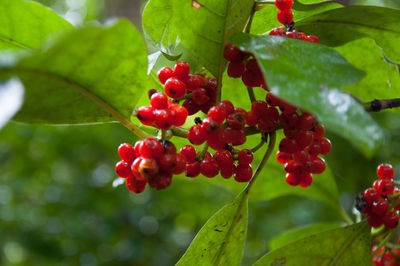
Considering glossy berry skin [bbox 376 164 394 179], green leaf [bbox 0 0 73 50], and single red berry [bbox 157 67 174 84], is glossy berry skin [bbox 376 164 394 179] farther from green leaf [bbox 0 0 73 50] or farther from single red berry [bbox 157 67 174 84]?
green leaf [bbox 0 0 73 50]

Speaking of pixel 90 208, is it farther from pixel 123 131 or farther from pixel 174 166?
pixel 174 166

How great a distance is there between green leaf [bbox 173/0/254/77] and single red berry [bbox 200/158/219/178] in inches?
8.2

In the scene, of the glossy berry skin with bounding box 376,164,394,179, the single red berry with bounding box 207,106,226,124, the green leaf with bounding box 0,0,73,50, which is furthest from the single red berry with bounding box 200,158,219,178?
the glossy berry skin with bounding box 376,164,394,179

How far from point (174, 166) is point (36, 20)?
1.64ft

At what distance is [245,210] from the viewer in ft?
3.49

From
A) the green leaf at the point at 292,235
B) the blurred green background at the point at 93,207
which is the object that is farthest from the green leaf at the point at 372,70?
the blurred green background at the point at 93,207

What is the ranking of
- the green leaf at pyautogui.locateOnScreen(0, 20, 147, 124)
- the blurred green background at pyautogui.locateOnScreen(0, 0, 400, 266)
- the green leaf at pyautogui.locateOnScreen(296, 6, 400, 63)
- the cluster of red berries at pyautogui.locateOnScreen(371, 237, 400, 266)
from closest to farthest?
the green leaf at pyautogui.locateOnScreen(0, 20, 147, 124), the green leaf at pyautogui.locateOnScreen(296, 6, 400, 63), the cluster of red berries at pyautogui.locateOnScreen(371, 237, 400, 266), the blurred green background at pyautogui.locateOnScreen(0, 0, 400, 266)

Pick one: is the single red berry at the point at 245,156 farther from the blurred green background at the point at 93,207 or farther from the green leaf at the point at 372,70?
the blurred green background at the point at 93,207

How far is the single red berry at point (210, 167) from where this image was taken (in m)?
0.87

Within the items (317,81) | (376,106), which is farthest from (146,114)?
(376,106)

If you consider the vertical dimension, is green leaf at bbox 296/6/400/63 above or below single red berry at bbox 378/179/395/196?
above

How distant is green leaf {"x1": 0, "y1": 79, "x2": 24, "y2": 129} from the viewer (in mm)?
530

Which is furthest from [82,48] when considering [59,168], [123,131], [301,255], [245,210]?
[59,168]

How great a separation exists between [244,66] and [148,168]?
339 mm
